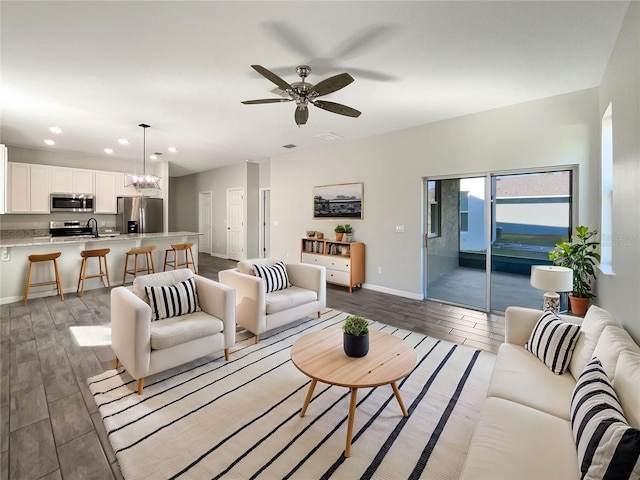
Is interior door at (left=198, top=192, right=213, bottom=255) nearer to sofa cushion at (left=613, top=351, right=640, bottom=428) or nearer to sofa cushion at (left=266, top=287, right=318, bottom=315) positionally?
sofa cushion at (left=266, top=287, right=318, bottom=315)

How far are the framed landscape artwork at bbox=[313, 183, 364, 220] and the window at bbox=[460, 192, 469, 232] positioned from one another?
1681 mm

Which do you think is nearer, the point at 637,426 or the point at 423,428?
the point at 637,426

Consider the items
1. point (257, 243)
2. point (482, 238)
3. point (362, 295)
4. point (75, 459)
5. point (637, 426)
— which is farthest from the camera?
point (257, 243)

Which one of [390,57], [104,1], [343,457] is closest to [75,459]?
[343,457]

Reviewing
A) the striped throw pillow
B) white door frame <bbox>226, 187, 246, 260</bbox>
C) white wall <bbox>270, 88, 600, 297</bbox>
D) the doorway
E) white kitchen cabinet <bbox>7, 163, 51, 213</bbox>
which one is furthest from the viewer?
white door frame <bbox>226, 187, 246, 260</bbox>

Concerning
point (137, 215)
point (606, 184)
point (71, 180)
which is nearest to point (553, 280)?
point (606, 184)

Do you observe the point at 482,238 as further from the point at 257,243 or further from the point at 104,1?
the point at 257,243

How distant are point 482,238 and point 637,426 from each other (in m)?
3.41

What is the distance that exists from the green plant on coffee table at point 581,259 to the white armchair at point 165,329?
11.4ft

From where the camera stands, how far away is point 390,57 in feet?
8.70

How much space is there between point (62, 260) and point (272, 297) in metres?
3.99

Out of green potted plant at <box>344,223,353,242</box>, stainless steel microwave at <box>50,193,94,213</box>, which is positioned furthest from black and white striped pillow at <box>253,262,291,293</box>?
stainless steel microwave at <box>50,193,94,213</box>

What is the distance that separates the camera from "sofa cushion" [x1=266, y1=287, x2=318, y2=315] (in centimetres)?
317

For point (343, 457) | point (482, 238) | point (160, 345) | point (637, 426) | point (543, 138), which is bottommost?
point (343, 457)
